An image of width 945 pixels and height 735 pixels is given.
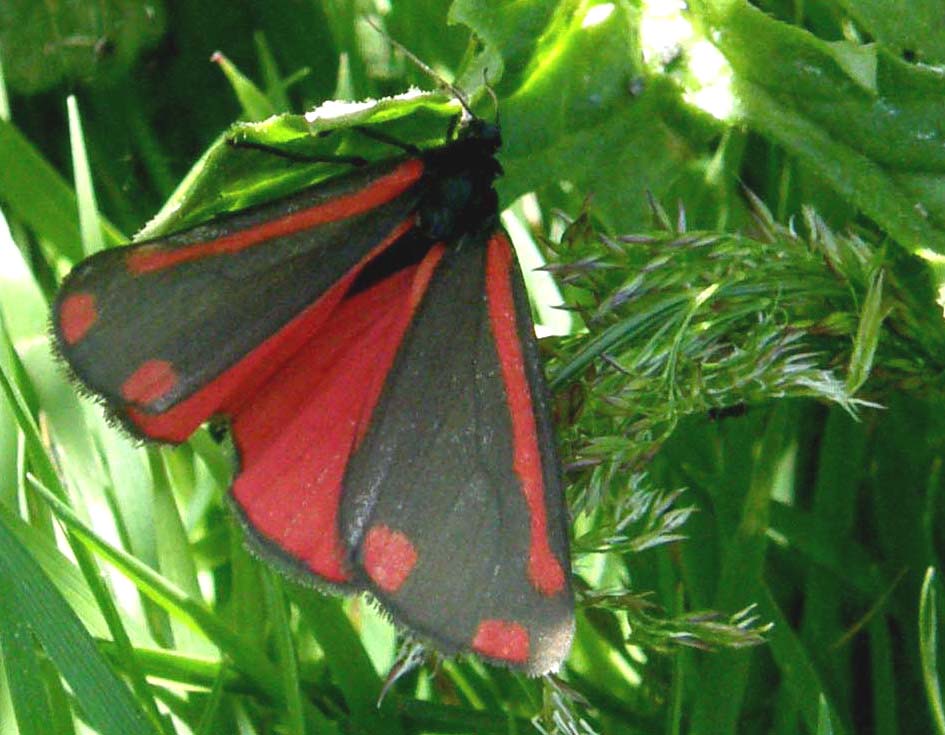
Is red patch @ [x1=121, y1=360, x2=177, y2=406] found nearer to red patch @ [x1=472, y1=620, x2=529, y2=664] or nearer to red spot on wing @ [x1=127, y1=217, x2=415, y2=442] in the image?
red spot on wing @ [x1=127, y1=217, x2=415, y2=442]

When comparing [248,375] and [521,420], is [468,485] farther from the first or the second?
[248,375]

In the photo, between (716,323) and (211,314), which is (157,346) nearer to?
(211,314)

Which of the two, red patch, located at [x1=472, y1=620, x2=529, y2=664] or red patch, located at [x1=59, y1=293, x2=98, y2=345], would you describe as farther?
red patch, located at [x1=59, y1=293, x2=98, y2=345]

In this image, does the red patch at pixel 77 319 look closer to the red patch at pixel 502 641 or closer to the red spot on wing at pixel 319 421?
the red spot on wing at pixel 319 421

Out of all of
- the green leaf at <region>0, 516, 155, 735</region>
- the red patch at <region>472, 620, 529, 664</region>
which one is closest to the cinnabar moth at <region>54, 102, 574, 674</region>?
the red patch at <region>472, 620, 529, 664</region>

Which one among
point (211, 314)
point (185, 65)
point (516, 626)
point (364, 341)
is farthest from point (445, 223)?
point (185, 65)

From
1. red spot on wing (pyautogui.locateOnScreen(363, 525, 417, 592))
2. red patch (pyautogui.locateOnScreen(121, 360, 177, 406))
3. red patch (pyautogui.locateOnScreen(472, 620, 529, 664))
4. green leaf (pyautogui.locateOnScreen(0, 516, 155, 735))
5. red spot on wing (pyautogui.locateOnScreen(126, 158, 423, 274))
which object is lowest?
red patch (pyautogui.locateOnScreen(472, 620, 529, 664))
